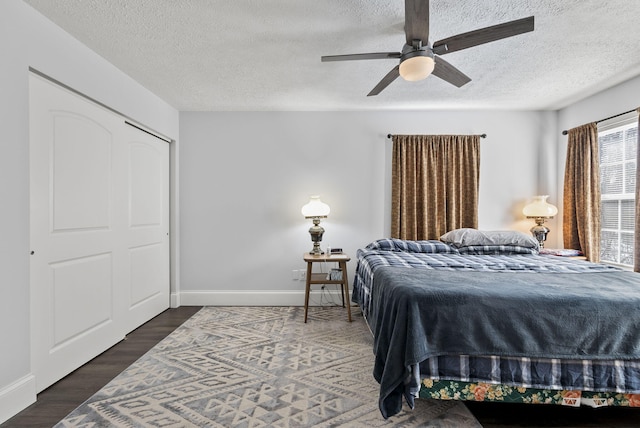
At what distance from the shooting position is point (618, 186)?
3307 millimetres

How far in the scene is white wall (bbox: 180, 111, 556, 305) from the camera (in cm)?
410

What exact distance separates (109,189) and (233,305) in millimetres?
1962

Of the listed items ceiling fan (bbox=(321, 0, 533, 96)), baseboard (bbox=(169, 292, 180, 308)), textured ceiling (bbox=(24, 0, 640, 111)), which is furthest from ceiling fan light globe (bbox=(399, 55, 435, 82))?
baseboard (bbox=(169, 292, 180, 308))

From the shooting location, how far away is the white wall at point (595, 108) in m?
3.10

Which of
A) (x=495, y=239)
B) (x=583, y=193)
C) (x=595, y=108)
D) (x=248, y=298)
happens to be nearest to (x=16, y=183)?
(x=248, y=298)

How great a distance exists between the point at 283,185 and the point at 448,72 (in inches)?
92.3

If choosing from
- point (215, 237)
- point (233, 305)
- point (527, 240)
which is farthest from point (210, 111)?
point (527, 240)

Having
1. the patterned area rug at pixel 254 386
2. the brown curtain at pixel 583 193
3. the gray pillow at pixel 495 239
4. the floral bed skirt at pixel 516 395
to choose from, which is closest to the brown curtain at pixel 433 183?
the gray pillow at pixel 495 239

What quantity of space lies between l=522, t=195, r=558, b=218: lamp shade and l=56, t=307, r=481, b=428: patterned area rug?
230 cm

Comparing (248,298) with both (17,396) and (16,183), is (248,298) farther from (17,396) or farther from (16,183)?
(16,183)

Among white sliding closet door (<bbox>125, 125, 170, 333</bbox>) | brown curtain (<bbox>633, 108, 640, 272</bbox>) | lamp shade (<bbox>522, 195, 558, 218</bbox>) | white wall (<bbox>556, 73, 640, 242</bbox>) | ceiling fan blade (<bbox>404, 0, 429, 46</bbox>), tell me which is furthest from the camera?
lamp shade (<bbox>522, 195, 558, 218</bbox>)

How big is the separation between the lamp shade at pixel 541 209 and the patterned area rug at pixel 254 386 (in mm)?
2300

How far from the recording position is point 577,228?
367cm

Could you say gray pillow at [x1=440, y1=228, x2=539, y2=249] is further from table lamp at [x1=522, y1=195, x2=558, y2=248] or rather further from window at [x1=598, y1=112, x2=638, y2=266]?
window at [x1=598, y1=112, x2=638, y2=266]
